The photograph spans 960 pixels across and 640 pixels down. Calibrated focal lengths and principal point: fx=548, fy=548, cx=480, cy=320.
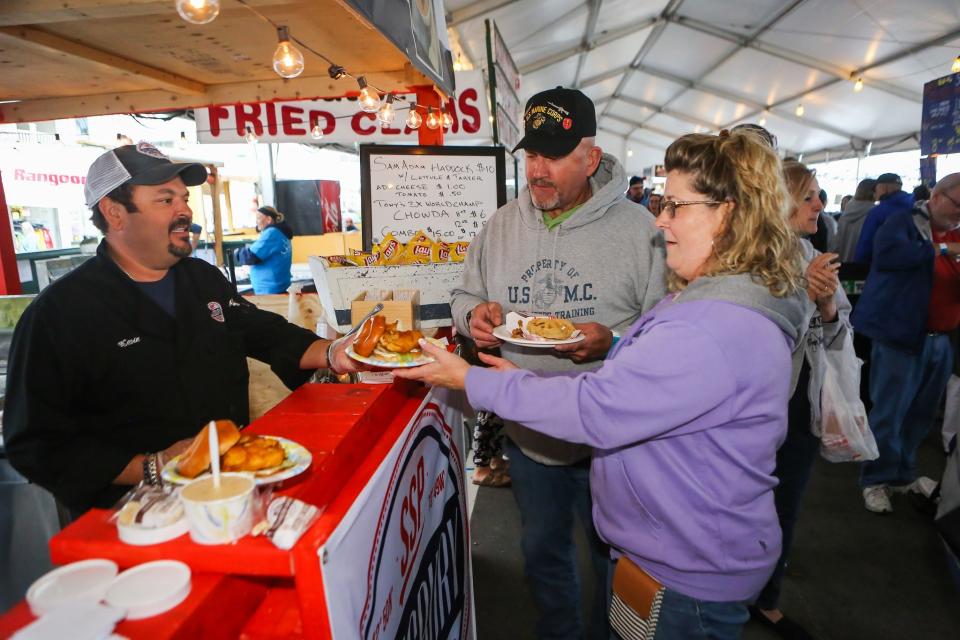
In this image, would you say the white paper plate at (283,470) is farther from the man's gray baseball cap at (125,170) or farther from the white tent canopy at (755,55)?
the white tent canopy at (755,55)

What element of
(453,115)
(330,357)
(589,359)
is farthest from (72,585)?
(453,115)

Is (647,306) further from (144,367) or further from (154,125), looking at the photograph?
(154,125)

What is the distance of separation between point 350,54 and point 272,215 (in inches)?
179

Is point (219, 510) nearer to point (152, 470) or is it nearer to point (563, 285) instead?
point (152, 470)

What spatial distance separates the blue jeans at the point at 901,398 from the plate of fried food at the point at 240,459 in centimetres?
432

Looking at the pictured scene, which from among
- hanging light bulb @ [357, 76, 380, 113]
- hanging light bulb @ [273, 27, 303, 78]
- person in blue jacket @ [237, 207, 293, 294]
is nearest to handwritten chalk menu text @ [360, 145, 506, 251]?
hanging light bulb @ [357, 76, 380, 113]

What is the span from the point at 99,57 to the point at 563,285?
304cm

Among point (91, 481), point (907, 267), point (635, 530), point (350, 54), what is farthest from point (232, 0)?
point (907, 267)

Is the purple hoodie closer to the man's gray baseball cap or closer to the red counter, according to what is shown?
the red counter

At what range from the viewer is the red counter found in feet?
3.07

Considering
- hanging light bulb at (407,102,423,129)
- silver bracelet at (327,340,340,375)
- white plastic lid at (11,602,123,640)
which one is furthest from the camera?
hanging light bulb at (407,102,423,129)

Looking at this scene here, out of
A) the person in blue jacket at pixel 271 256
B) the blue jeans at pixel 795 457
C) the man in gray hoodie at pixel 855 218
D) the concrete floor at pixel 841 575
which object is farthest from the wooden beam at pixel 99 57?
the man in gray hoodie at pixel 855 218

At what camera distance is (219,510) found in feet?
3.31

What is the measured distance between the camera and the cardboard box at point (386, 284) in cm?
276
